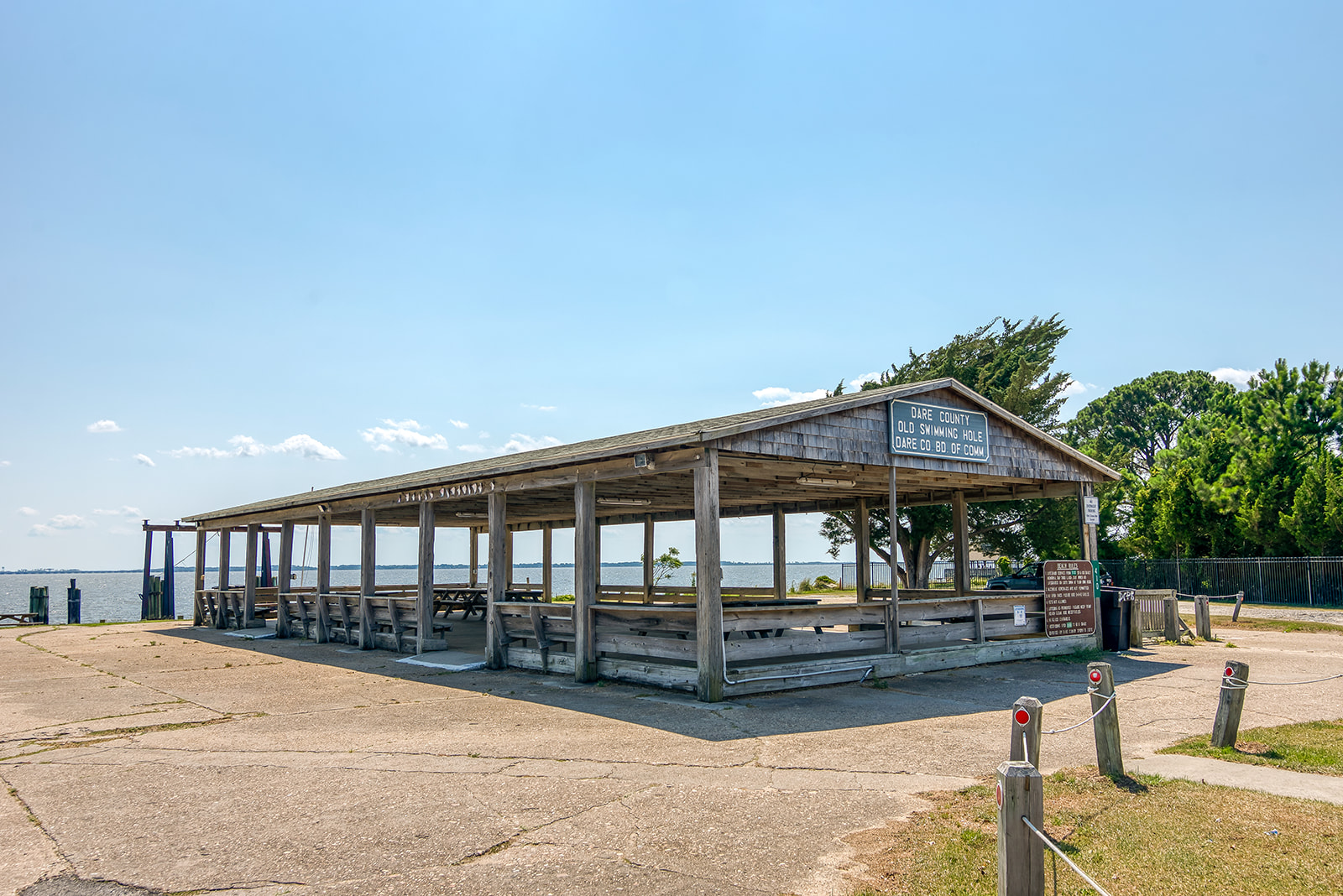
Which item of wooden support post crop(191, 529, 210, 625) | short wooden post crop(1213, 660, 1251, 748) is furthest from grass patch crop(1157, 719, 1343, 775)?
wooden support post crop(191, 529, 210, 625)

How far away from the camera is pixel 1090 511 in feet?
49.3

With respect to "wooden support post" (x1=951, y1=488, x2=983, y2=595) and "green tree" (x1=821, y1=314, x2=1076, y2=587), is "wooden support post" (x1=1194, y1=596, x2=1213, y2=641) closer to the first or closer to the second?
"wooden support post" (x1=951, y1=488, x2=983, y2=595)

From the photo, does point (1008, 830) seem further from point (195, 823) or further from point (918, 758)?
point (195, 823)

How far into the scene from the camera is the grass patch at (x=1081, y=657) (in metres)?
13.7

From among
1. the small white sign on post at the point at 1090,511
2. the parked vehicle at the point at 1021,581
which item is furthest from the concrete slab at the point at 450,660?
the parked vehicle at the point at 1021,581

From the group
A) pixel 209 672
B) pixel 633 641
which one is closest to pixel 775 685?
pixel 633 641

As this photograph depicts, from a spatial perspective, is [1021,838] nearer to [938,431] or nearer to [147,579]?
[938,431]

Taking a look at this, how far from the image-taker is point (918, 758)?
23.5 ft

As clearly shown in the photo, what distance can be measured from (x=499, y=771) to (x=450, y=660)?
7.70 m

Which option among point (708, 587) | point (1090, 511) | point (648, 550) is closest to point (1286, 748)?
point (708, 587)

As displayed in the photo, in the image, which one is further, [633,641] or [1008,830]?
[633,641]

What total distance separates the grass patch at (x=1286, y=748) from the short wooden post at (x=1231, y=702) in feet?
0.29

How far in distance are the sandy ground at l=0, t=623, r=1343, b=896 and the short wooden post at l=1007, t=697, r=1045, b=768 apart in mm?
809

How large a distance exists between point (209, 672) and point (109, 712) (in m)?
3.80
